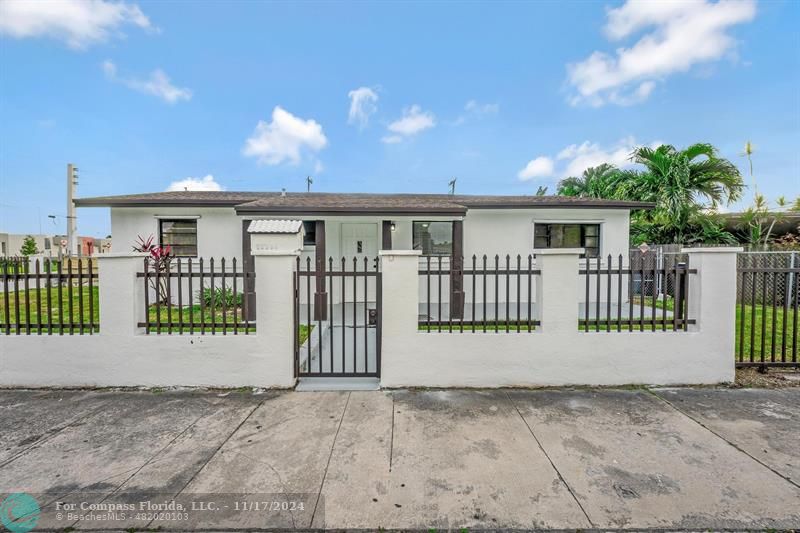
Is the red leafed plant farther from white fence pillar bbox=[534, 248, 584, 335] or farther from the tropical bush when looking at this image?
the tropical bush

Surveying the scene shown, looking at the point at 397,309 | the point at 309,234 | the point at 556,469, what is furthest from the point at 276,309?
the point at 309,234

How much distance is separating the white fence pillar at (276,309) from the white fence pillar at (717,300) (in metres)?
5.11

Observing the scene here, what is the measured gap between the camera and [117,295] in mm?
4191

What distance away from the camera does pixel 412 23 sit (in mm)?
10906

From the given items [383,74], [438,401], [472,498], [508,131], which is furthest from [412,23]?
[472,498]

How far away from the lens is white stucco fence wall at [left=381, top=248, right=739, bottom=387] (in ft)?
14.0

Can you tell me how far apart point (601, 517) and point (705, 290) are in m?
3.62

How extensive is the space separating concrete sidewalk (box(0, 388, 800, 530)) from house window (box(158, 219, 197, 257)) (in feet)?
20.3

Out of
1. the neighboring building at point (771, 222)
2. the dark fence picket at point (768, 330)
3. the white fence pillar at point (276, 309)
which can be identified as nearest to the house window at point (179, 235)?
the white fence pillar at point (276, 309)

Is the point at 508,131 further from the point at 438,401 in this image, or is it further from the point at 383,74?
the point at 438,401

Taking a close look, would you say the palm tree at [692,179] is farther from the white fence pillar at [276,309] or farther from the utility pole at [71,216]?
the utility pole at [71,216]

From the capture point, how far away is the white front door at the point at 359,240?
9.95m

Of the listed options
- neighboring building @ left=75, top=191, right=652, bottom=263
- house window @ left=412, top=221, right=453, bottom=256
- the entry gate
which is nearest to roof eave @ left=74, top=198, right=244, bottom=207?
neighboring building @ left=75, top=191, right=652, bottom=263

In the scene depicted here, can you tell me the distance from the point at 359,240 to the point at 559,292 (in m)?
6.70
